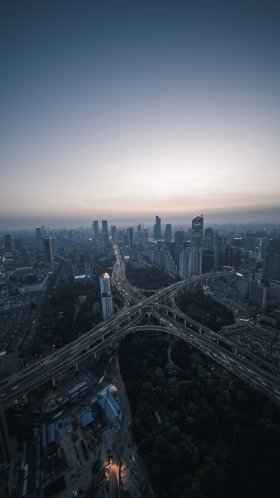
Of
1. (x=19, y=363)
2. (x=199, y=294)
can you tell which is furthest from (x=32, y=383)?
(x=199, y=294)

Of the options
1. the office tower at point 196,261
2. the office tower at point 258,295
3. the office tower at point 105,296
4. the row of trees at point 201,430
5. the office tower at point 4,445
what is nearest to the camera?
the row of trees at point 201,430

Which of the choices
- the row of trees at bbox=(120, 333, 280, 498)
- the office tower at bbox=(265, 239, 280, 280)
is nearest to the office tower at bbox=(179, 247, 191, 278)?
the office tower at bbox=(265, 239, 280, 280)

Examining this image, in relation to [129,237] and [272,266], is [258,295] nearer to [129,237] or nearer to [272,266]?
[272,266]

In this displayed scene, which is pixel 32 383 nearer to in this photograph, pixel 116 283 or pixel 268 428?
pixel 268 428

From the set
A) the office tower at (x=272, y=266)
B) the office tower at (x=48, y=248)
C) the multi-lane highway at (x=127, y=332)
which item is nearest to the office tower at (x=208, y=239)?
the office tower at (x=272, y=266)

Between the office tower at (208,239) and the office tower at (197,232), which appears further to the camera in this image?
the office tower at (208,239)

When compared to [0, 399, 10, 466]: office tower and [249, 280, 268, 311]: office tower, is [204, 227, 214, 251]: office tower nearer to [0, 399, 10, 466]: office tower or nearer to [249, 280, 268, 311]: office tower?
[249, 280, 268, 311]: office tower

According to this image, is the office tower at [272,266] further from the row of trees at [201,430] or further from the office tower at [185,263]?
the row of trees at [201,430]

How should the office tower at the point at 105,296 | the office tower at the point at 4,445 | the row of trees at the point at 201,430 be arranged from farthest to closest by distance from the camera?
the office tower at the point at 105,296, the office tower at the point at 4,445, the row of trees at the point at 201,430

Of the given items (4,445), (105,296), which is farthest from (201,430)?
(105,296)
